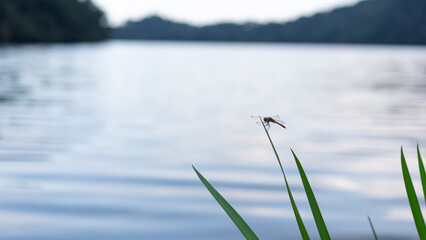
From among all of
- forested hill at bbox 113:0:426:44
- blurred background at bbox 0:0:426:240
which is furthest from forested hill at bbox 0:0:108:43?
blurred background at bbox 0:0:426:240

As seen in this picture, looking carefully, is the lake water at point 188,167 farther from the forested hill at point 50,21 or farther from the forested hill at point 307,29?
the forested hill at point 307,29

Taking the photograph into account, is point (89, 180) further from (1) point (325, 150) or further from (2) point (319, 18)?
(2) point (319, 18)

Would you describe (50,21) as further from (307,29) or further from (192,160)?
(192,160)

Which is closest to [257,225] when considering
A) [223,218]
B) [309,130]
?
[223,218]

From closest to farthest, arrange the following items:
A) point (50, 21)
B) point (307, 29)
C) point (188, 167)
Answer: point (188, 167)
point (50, 21)
point (307, 29)

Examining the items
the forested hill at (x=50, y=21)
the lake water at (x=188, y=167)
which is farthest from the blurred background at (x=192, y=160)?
the forested hill at (x=50, y=21)

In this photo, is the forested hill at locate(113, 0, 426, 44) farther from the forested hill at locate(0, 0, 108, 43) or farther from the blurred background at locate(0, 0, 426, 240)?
the blurred background at locate(0, 0, 426, 240)

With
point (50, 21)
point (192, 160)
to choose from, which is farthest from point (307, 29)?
point (192, 160)
